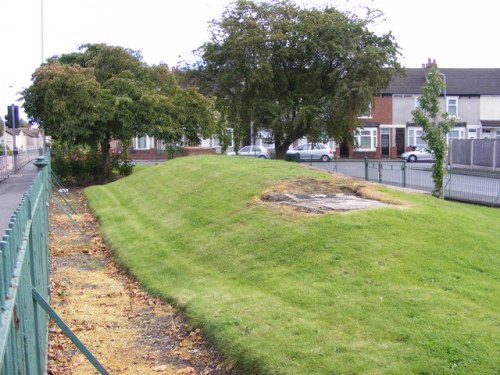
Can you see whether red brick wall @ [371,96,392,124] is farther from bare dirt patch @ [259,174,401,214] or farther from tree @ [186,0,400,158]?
bare dirt patch @ [259,174,401,214]

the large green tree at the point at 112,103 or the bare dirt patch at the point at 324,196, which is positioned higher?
the large green tree at the point at 112,103

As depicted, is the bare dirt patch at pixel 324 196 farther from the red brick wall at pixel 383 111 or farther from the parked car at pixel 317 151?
the red brick wall at pixel 383 111

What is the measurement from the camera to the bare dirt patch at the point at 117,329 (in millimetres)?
6516

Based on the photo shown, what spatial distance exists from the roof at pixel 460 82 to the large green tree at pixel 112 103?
31173mm

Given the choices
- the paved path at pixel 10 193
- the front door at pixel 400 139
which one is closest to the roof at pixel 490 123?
the front door at pixel 400 139

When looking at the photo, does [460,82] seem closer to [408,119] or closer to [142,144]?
[408,119]

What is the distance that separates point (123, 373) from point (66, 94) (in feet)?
72.0

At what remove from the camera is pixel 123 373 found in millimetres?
6336

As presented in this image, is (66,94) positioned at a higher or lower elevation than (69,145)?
higher

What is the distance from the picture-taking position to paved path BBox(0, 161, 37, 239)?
53.6ft

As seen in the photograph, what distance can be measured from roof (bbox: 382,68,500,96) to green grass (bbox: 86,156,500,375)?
4657cm

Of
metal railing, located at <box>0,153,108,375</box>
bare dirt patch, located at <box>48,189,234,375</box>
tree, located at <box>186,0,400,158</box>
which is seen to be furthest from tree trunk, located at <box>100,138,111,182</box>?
metal railing, located at <box>0,153,108,375</box>

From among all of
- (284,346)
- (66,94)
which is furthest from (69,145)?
(284,346)

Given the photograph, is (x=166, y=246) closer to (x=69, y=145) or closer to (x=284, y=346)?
(x=284, y=346)
